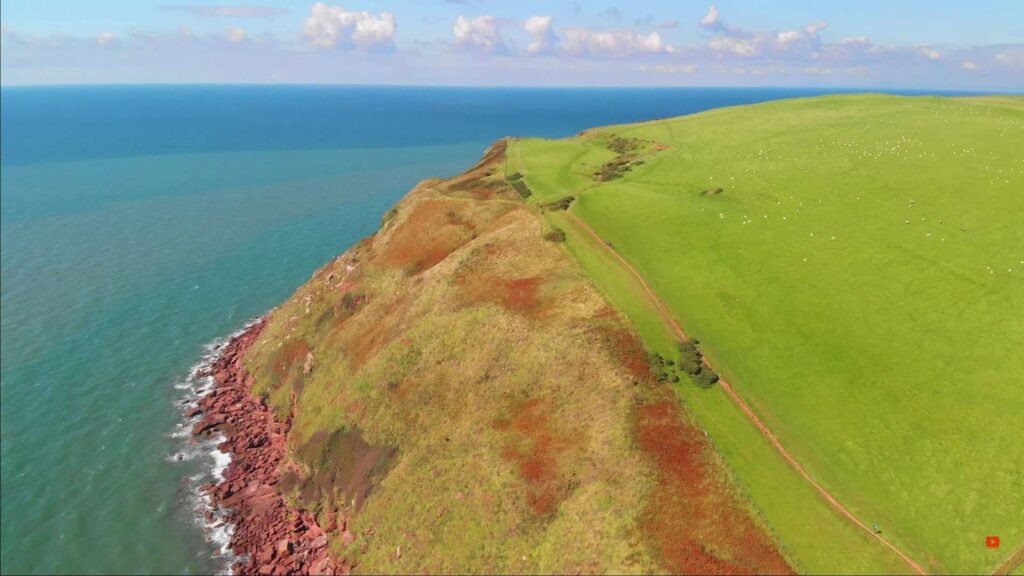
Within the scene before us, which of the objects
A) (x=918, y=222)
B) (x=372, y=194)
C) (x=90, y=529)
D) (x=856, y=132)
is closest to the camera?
(x=90, y=529)

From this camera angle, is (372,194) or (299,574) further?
(372,194)

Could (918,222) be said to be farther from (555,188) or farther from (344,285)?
(344,285)

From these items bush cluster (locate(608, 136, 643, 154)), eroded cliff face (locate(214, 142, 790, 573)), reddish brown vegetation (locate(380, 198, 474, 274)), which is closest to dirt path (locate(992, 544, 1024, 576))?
eroded cliff face (locate(214, 142, 790, 573))

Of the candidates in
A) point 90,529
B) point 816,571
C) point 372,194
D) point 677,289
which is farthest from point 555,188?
point 372,194

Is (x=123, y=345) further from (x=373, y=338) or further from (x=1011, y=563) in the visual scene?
(x=1011, y=563)

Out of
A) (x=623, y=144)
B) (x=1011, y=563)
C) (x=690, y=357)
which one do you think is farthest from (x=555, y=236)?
(x=623, y=144)

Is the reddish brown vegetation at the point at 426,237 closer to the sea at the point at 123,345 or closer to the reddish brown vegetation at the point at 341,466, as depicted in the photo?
the reddish brown vegetation at the point at 341,466
